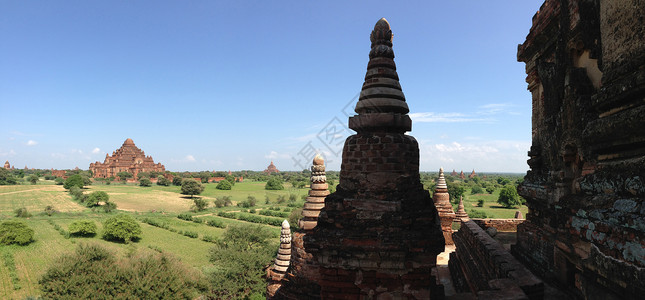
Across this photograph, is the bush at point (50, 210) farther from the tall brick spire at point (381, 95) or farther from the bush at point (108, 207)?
the tall brick spire at point (381, 95)

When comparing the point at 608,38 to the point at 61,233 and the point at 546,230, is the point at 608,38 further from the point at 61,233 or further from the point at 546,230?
the point at 61,233

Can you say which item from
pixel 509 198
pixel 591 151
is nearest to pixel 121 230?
pixel 591 151

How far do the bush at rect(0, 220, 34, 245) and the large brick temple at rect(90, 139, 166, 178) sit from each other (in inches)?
3347

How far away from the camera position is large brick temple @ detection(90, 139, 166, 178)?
120 m

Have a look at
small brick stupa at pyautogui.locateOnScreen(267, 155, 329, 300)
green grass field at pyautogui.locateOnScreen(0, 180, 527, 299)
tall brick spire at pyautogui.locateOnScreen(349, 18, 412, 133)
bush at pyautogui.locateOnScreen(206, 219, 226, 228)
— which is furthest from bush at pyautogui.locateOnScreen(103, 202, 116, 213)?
tall brick spire at pyautogui.locateOnScreen(349, 18, 412, 133)

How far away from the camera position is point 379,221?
412 centimetres

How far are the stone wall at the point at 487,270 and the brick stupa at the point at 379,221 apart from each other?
3.26 ft

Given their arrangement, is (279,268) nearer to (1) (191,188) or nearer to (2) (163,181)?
(1) (191,188)

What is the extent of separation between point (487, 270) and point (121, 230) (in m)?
44.9

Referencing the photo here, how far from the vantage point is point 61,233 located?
44031mm

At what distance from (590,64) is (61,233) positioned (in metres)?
55.8

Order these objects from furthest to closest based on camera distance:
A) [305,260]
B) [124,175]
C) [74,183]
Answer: [124,175] < [74,183] < [305,260]

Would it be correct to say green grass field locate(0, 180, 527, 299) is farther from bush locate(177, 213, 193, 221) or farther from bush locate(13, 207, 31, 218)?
bush locate(177, 213, 193, 221)

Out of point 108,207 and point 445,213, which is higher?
point 445,213
